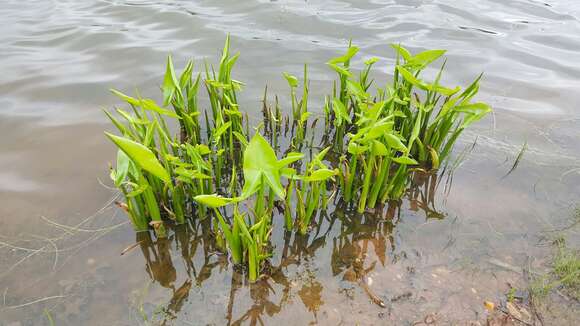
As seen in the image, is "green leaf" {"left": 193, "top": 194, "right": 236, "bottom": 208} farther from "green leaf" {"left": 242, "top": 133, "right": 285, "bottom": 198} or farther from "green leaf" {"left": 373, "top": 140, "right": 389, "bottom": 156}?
"green leaf" {"left": 373, "top": 140, "right": 389, "bottom": 156}

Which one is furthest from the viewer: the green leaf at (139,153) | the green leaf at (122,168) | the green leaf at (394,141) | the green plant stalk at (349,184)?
the green plant stalk at (349,184)

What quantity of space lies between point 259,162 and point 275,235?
860mm

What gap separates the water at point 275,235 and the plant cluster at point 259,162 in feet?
0.62

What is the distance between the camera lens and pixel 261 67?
4.29m

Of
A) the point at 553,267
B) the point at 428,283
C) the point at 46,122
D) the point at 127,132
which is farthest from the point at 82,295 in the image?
the point at 553,267

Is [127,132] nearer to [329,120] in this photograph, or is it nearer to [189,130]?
[189,130]

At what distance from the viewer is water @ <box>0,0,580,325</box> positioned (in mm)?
1958

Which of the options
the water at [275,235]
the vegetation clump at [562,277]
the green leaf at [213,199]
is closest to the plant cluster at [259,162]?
the green leaf at [213,199]

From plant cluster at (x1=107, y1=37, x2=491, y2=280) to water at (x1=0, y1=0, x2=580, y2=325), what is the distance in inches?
7.4

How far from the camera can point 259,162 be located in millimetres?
1547

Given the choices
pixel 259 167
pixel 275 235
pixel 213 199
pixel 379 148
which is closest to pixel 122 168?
pixel 213 199

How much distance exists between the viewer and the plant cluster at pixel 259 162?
68.8 inches

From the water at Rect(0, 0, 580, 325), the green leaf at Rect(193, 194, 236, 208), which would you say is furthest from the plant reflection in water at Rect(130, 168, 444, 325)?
the green leaf at Rect(193, 194, 236, 208)

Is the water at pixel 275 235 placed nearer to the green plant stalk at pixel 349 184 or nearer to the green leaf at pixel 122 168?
the green plant stalk at pixel 349 184
